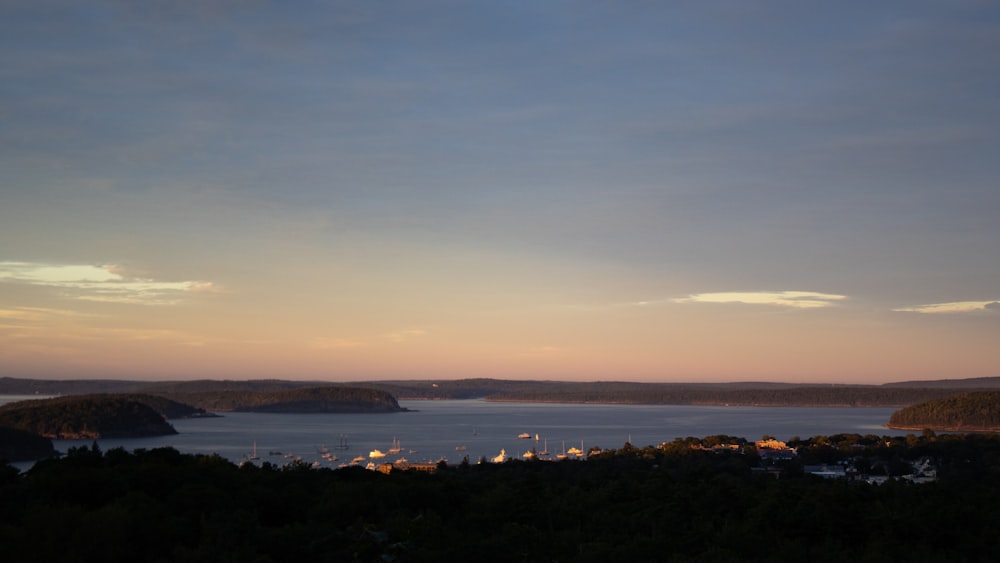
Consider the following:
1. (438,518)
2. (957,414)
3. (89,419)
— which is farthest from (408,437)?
(438,518)

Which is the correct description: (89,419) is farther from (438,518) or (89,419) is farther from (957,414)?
(957,414)

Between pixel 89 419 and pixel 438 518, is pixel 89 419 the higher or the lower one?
the lower one

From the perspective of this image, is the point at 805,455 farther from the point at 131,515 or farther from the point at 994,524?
the point at 131,515

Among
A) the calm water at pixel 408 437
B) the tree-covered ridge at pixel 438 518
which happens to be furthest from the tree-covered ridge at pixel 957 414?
the tree-covered ridge at pixel 438 518

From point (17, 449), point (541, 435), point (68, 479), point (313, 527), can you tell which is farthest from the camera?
point (541, 435)

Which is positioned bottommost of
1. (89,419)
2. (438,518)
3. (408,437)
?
(408,437)

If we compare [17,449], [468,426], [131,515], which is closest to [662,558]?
[131,515]
